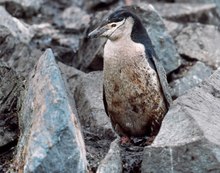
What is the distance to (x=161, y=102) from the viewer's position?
25.4ft

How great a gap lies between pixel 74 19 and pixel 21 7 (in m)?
0.88

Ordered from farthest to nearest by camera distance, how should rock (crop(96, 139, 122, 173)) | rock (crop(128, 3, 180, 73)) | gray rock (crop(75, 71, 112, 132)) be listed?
rock (crop(128, 3, 180, 73))
gray rock (crop(75, 71, 112, 132))
rock (crop(96, 139, 122, 173))

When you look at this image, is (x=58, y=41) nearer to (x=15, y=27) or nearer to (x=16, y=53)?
(x=15, y=27)

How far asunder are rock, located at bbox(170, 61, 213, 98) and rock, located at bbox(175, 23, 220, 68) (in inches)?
15.9

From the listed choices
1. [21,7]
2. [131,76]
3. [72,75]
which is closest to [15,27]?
[72,75]

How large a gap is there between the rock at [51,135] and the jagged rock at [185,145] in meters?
0.63

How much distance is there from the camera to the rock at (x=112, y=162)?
6660mm

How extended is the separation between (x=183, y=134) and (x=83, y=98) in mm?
2724

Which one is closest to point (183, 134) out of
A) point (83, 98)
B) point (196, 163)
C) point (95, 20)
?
point (196, 163)

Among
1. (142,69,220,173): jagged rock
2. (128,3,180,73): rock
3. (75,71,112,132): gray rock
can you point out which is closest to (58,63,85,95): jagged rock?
(75,71,112,132): gray rock

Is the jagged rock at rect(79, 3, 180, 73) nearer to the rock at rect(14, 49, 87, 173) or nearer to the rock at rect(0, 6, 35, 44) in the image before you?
the rock at rect(0, 6, 35, 44)

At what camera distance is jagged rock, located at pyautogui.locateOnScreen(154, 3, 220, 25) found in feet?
39.0

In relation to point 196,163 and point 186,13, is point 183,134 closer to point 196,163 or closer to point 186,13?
point 196,163

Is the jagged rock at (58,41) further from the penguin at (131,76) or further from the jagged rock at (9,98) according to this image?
the penguin at (131,76)
